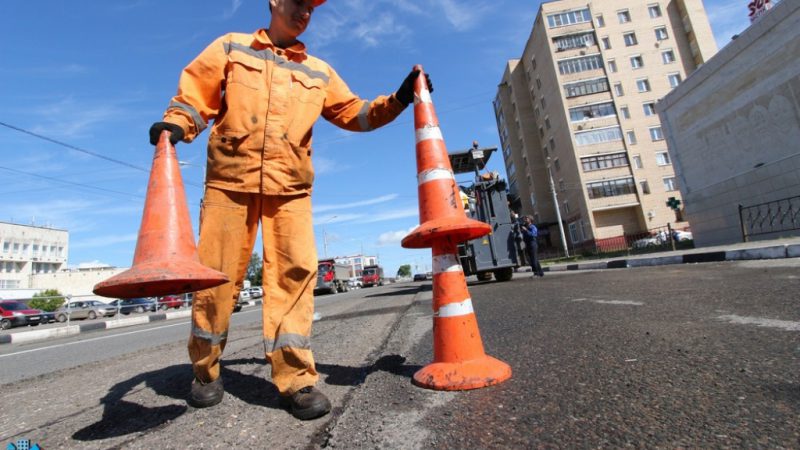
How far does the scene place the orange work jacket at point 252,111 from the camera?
7.11 feet

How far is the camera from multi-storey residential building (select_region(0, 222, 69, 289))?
62781 millimetres

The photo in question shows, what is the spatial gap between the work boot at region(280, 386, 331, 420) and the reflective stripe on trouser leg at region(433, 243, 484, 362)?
0.58 metres

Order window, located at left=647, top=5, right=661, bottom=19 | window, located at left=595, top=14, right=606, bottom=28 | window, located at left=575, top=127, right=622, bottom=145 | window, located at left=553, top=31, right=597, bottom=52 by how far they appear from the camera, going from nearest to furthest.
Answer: window, located at left=575, top=127, right=622, bottom=145 < window, located at left=553, top=31, right=597, bottom=52 < window, located at left=647, top=5, right=661, bottom=19 < window, located at left=595, top=14, right=606, bottom=28

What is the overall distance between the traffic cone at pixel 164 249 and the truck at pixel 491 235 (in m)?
9.10

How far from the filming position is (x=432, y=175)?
2287mm

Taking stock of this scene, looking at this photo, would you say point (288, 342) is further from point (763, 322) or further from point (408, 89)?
point (763, 322)

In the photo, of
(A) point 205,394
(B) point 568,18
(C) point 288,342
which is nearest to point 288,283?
(C) point 288,342

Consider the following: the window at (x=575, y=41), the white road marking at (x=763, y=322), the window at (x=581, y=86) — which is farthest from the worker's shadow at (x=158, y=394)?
the window at (x=575, y=41)

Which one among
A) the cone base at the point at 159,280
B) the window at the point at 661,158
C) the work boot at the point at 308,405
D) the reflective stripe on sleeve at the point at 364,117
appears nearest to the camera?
the cone base at the point at 159,280

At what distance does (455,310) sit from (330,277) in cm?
3028

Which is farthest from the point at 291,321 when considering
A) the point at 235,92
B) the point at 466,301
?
the point at 235,92

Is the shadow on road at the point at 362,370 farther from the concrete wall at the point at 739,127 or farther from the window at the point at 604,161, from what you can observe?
the window at the point at 604,161

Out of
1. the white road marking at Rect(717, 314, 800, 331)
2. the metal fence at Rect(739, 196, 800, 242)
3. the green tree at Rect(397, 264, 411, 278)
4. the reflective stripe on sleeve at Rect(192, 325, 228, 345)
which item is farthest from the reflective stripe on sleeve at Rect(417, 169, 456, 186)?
the green tree at Rect(397, 264, 411, 278)

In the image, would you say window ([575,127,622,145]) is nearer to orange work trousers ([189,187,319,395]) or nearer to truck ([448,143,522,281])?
truck ([448,143,522,281])
